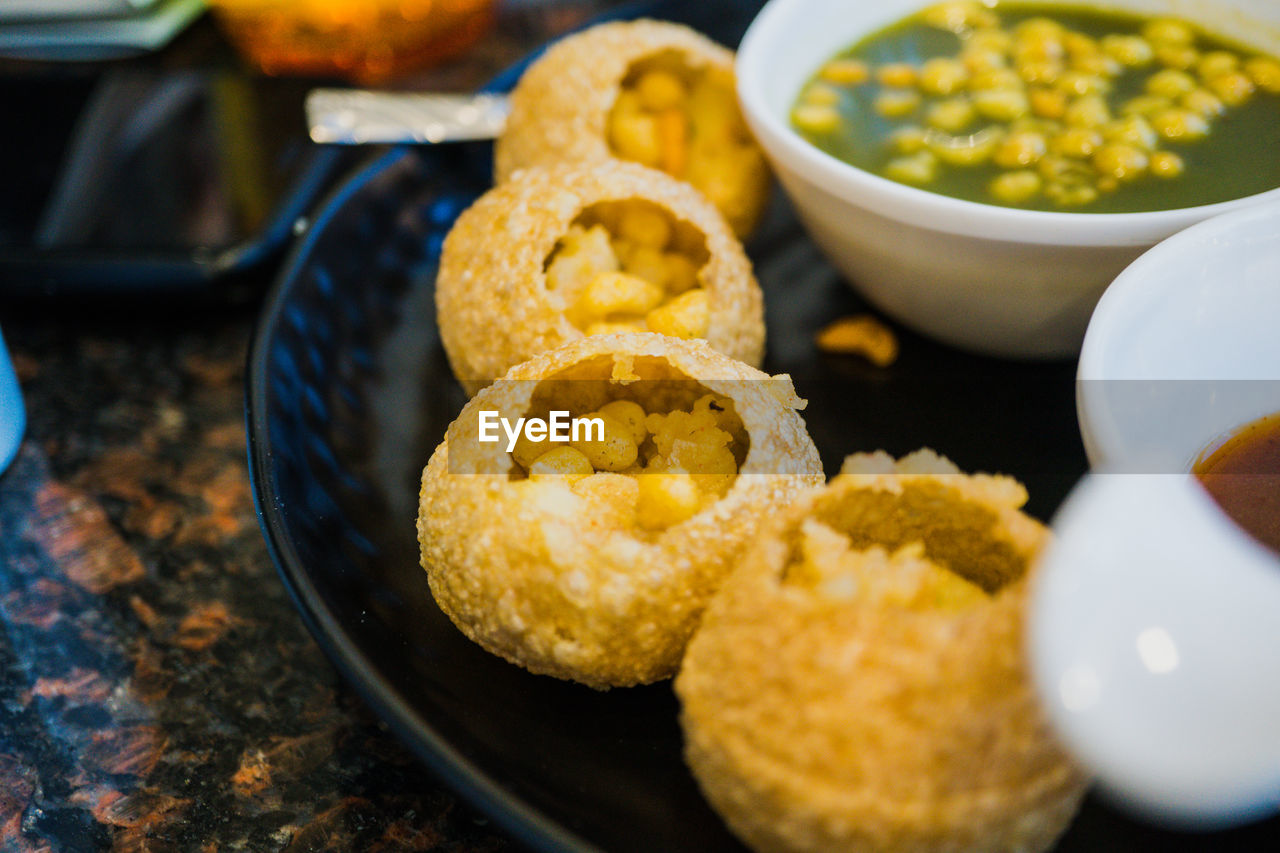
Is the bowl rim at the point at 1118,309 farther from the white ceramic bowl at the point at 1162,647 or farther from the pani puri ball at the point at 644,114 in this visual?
the pani puri ball at the point at 644,114

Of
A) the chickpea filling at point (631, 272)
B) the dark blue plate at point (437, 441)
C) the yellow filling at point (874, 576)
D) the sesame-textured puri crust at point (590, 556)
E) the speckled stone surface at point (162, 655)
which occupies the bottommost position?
the speckled stone surface at point (162, 655)

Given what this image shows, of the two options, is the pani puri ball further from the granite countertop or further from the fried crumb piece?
the granite countertop

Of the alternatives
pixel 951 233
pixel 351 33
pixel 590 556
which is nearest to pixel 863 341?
pixel 951 233

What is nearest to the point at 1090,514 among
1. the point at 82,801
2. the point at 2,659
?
the point at 82,801

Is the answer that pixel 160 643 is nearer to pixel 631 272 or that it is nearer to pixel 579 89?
pixel 631 272

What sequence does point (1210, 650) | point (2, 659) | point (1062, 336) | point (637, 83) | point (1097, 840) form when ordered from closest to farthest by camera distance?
point (1210, 650) → point (1097, 840) → point (2, 659) → point (1062, 336) → point (637, 83)

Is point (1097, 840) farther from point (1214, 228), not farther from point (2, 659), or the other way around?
point (2, 659)

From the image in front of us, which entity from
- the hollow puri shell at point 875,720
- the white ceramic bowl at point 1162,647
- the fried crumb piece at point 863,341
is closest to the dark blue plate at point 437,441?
the fried crumb piece at point 863,341
